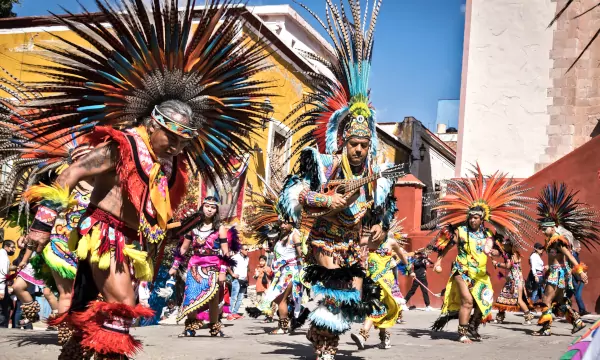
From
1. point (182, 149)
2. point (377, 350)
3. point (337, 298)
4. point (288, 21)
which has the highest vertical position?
point (288, 21)

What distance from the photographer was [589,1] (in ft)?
78.6

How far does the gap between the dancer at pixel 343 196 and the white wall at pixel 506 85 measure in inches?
669

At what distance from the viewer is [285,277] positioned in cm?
1347

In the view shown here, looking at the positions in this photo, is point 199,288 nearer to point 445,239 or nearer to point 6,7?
point 445,239

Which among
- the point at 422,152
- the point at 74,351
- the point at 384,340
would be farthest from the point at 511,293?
the point at 422,152

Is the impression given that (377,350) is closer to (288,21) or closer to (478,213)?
(478,213)

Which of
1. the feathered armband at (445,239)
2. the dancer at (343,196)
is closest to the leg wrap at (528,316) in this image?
the feathered armband at (445,239)

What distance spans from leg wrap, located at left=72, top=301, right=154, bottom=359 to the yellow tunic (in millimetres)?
4980

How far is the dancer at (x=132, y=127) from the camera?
5484mm

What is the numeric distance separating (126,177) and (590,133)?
2076 centimetres

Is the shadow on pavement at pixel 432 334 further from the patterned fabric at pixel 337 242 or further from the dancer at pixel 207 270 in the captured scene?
the patterned fabric at pixel 337 242

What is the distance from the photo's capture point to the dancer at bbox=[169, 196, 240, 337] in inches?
445

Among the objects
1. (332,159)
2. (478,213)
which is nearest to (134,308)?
(332,159)

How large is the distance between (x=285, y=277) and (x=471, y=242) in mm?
3023
